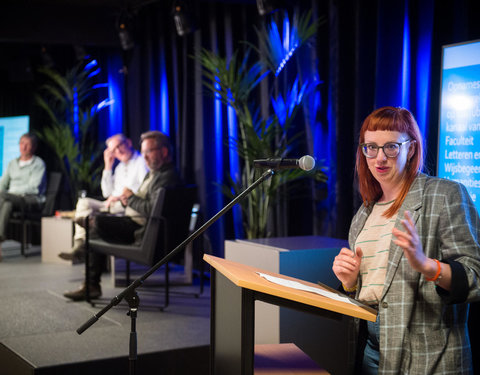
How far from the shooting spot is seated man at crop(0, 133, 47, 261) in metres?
7.99

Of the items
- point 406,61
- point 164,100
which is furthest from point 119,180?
point 406,61

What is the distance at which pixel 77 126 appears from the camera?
29.6ft

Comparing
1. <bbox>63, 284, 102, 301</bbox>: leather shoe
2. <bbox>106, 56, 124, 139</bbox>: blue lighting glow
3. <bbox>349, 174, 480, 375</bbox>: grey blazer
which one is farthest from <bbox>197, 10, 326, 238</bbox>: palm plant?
<bbox>106, 56, 124, 139</bbox>: blue lighting glow

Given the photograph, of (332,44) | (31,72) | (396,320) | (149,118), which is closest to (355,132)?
(332,44)

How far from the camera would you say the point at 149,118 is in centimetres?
805

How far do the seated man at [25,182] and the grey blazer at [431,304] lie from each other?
6.81 m

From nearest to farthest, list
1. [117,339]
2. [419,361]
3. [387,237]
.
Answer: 1. [419,361]
2. [387,237]
3. [117,339]

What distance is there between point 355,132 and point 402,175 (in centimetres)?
236

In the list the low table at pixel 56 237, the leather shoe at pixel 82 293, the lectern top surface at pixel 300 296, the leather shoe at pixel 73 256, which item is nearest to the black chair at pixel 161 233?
the leather shoe at pixel 82 293

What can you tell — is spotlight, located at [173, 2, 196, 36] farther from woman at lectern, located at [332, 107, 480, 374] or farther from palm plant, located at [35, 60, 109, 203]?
woman at lectern, located at [332, 107, 480, 374]

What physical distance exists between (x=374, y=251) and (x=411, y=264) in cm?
40

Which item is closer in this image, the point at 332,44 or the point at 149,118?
the point at 332,44

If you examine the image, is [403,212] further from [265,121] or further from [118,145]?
[118,145]

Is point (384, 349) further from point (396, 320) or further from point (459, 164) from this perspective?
point (459, 164)
